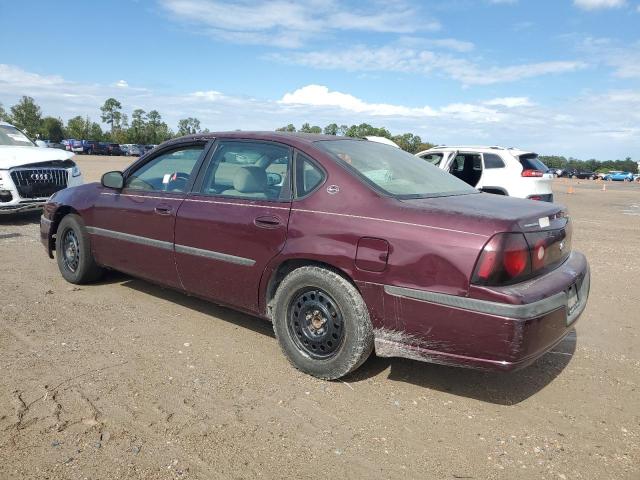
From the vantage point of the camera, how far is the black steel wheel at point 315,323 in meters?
3.35

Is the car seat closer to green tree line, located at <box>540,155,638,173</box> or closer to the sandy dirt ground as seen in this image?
the sandy dirt ground

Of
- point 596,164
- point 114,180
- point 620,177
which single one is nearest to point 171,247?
point 114,180

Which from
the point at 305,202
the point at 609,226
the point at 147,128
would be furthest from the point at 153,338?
the point at 147,128

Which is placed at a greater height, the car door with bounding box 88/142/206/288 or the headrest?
the headrest

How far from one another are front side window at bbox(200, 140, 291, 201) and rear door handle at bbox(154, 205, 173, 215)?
35cm

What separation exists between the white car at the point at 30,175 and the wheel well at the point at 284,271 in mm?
6627

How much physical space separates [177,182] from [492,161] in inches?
314

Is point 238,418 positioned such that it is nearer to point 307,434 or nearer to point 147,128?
point 307,434

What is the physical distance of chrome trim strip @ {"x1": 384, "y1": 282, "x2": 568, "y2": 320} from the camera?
2.74 metres

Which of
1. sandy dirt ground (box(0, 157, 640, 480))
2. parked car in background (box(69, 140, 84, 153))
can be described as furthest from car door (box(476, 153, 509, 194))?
parked car in background (box(69, 140, 84, 153))

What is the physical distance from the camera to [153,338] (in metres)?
4.08

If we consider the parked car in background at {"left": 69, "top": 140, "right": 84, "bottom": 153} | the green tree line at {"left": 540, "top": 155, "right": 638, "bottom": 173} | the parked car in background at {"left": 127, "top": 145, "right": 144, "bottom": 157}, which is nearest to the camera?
the parked car in background at {"left": 69, "top": 140, "right": 84, "bottom": 153}

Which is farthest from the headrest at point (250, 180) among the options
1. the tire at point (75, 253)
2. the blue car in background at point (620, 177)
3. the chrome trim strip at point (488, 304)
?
the blue car in background at point (620, 177)

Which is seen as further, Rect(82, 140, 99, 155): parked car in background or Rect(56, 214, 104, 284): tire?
Rect(82, 140, 99, 155): parked car in background
